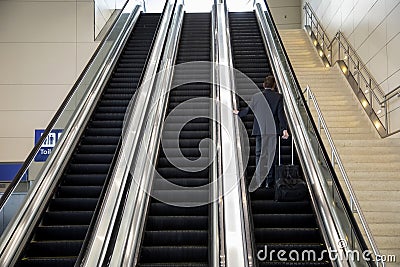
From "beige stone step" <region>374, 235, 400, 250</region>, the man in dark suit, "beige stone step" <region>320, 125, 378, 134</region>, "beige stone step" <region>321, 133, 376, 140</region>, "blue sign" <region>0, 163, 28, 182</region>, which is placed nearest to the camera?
the man in dark suit

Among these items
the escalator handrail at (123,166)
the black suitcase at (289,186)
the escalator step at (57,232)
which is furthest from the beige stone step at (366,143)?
the escalator step at (57,232)

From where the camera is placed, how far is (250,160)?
755 centimetres

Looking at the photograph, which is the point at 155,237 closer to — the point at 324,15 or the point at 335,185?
the point at 335,185

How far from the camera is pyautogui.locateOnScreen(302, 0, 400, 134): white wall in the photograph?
31.8 feet

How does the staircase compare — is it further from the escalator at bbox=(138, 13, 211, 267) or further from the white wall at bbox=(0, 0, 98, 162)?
the white wall at bbox=(0, 0, 98, 162)

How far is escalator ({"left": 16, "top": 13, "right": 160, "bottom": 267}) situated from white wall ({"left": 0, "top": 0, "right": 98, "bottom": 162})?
193 centimetres

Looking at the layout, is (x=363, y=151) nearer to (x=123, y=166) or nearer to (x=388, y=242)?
(x=388, y=242)

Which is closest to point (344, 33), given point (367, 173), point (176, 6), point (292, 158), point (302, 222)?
point (176, 6)

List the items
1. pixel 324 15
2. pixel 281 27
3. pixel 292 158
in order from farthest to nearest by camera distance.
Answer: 1. pixel 281 27
2. pixel 324 15
3. pixel 292 158

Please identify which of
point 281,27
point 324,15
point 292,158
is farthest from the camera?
point 281,27

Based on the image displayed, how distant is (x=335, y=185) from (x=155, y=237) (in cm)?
189

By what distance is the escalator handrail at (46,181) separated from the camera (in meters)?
5.70

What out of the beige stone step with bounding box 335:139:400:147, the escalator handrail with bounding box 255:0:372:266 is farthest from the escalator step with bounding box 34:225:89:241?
the beige stone step with bounding box 335:139:400:147

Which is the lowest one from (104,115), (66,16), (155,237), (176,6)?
(155,237)
